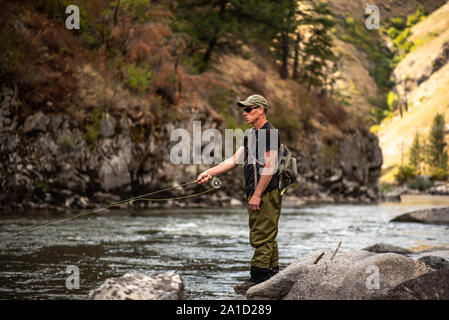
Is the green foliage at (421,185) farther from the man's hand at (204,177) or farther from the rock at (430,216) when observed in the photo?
the man's hand at (204,177)

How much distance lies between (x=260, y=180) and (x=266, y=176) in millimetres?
77

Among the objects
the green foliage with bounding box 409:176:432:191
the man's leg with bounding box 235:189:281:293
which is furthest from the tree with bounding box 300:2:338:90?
the green foliage with bounding box 409:176:432:191

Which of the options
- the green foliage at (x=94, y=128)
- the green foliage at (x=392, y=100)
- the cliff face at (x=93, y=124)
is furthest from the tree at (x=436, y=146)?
the green foliage at (x=94, y=128)

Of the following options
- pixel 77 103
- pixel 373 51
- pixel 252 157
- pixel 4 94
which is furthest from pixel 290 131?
pixel 373 51

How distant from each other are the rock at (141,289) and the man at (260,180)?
1.23 m

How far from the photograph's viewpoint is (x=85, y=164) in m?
19.6

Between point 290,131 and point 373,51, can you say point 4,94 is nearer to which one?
point 290,131

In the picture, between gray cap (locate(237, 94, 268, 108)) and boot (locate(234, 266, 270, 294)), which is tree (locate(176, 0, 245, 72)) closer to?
gray cap (locate(237, 94, 268, 108))

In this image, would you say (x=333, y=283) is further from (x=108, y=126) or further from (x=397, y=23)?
(x=397, y=23)

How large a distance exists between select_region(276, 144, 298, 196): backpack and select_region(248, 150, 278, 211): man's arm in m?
0.12

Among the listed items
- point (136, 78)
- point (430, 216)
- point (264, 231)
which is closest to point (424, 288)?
point (264, 231)
